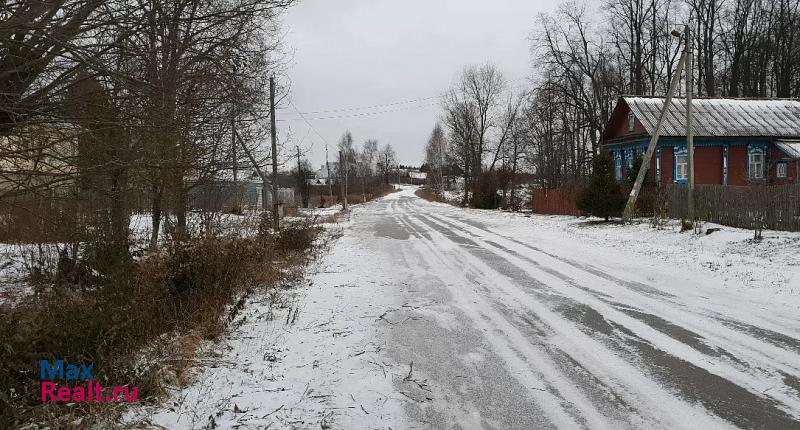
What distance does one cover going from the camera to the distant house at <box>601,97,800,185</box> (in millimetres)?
26359

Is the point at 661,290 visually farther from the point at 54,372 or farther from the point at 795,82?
the point at 795,82

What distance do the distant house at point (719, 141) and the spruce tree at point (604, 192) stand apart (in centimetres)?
909

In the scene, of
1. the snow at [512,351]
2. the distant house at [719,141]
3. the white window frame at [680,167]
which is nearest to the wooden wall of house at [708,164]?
the distant house at [719,141]

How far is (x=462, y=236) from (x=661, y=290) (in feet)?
28.6

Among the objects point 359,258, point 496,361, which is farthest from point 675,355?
point 359,258

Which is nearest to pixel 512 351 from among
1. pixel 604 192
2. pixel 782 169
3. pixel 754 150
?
pixel 604 192

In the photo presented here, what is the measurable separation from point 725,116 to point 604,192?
50.8 feet

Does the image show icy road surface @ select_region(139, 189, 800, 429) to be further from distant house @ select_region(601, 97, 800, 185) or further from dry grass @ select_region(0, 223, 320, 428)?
distant house @ select_region(601, 97, 800, 185)

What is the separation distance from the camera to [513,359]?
458cm

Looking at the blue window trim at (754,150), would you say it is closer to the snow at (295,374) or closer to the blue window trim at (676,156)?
the blue window trim at (676,156)

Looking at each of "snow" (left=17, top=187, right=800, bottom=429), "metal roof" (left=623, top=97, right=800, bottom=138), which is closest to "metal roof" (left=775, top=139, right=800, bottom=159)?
"metal roof" (left=623, top=97, right=800, bottom=138)

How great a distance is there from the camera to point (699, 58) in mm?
38344

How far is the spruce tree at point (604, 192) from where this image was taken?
1800 cm

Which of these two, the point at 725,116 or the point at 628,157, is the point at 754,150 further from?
the point at 628,157
